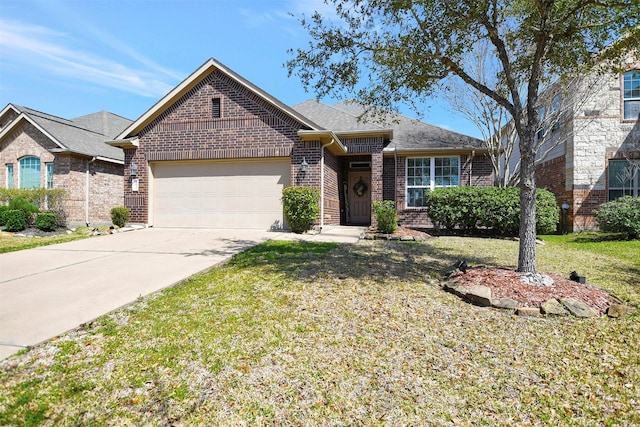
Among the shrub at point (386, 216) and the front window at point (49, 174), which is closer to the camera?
the shrub at point (386, 216)

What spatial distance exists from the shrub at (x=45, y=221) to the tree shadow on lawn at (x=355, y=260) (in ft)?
29.7

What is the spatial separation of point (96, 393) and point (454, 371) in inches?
106

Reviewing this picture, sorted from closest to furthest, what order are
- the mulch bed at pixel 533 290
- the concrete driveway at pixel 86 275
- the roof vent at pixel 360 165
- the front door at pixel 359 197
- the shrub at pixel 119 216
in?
the concrete driveway at pixel 86 275 → the mulch bed at pixel 533 290 → the shrub at pixel 119 216 → the roof vent at pixel 360 165 → the front door at pixel 359 197

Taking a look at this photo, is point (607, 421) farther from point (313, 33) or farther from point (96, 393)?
point (313, 33)

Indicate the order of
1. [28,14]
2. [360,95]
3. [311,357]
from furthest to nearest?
[28,14]
[360,95]
[311,357]

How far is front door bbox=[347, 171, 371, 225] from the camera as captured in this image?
14.8 m

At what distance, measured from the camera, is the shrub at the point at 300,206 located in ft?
34.7

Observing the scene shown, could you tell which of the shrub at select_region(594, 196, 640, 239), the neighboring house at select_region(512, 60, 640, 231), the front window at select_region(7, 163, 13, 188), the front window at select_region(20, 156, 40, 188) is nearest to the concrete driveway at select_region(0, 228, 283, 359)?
the front window at select_region(20, 156, 40, 188)

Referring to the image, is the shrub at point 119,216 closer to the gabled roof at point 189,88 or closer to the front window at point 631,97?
the gabled roof at point 189,88

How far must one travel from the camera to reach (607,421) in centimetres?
221

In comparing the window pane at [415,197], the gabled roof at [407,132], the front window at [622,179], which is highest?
the gabled roof at [407,132]

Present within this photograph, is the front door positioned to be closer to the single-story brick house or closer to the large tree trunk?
the single-story brick house

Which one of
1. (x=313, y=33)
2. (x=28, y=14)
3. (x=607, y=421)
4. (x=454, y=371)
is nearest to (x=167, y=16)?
(x=28, y=14)

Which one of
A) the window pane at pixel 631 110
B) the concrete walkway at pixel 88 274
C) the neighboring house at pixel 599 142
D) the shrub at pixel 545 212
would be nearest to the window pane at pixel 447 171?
the shrub at pixel 545 212
